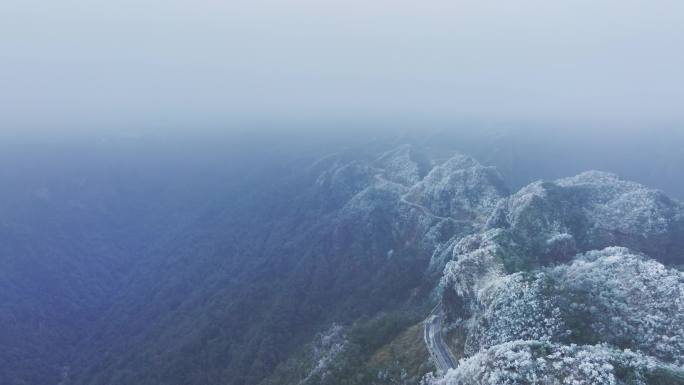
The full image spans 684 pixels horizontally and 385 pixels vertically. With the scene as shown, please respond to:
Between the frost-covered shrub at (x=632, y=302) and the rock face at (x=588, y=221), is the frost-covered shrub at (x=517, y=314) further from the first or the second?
the rock face at (x=588, y=221)

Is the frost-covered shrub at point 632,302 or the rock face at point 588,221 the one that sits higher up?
the frost-covered shrub at point 632,302

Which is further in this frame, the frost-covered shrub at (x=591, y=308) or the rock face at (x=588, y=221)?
the rock face at (x=588, y=221)

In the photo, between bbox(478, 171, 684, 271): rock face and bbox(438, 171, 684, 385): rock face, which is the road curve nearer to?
bbox(438, 171, 684, 385): rock face

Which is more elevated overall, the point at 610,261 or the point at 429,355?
the point at 610,261

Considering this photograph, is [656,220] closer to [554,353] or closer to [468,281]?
[468,281]

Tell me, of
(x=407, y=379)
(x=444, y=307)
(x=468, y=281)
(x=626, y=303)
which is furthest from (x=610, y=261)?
(x=407, y=379)

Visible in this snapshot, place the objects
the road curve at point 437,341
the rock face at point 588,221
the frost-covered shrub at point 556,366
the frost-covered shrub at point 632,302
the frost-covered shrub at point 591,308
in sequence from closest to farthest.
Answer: the frost-covered shrub at point 556,366
the frost-covered shrub at point 632,302
the frost-covered shrub at point 591,308
the road curve at point 437,341
the rock face at point 588,221

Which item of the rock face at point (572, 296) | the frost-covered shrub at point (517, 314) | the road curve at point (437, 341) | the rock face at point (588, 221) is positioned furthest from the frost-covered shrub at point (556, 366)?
the rock face at point (588, 221)
